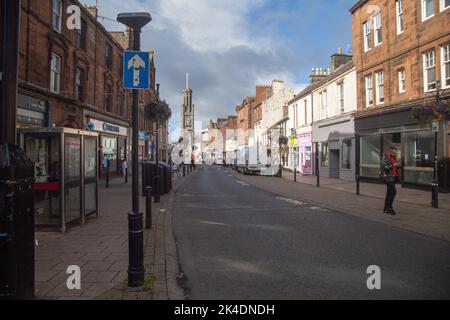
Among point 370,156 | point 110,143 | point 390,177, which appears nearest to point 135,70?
point 390,177

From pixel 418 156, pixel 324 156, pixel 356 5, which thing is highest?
pixel 356 5

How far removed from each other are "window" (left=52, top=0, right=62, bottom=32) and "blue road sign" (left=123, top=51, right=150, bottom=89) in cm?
1682

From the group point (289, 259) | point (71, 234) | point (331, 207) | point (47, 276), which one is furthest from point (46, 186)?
point (331, 207)

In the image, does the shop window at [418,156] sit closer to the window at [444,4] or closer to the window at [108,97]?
the window at [444,4]

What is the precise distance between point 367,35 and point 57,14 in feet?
60.0

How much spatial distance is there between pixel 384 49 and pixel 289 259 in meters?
18.5

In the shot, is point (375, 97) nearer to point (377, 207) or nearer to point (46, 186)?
point (377, 207)

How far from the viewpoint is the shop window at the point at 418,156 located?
16.7 meters

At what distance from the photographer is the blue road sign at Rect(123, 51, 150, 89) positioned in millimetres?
4879

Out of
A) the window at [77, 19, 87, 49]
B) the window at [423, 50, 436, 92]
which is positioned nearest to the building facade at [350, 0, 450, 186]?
the window at [423, 50, 436, 92]

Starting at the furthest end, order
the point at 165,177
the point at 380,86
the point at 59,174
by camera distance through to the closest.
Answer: the point at 380,86 → the point at 165,177 → the point at 59,174

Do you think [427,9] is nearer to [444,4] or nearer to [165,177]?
[444,4]

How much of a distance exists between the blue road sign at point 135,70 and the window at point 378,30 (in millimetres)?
19890

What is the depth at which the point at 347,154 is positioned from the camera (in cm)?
2489
